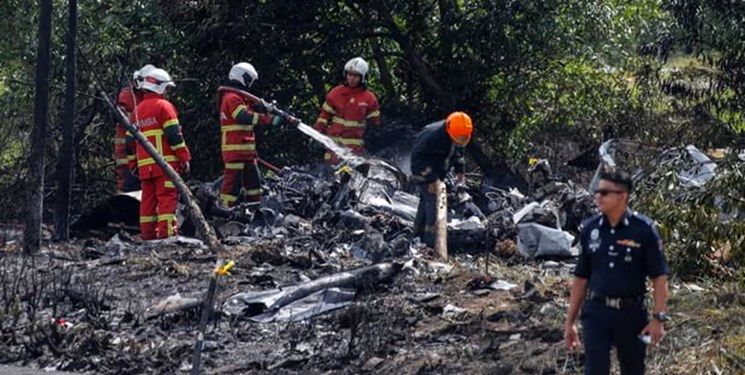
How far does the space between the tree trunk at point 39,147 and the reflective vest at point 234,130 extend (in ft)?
9.58

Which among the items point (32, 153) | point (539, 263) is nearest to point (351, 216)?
point (539, 263)

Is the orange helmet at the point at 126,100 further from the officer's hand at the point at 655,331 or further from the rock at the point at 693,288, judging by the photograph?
the officer's hand at the point at 655,331

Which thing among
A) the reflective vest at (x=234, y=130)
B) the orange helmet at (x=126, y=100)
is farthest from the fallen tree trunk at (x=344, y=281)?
the orange helmet at (x=126, y=100)

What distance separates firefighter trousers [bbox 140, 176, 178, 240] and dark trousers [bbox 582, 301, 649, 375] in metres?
8.42

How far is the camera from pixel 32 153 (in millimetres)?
14531

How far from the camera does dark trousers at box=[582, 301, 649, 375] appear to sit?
7.54m

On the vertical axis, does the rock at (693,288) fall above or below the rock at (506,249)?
above

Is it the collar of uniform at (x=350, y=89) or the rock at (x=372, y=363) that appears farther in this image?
the collar of uniform at (x=350, y=89)

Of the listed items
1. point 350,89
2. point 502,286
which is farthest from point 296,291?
point 350,89

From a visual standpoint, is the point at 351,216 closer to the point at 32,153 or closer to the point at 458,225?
the point at 458,225

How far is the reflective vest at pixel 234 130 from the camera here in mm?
17062

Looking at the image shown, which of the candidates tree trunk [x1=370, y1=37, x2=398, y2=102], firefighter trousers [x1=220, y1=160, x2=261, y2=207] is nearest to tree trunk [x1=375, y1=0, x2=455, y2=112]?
tree trunk [x1=370, y1=37, x2=398, y2=102]

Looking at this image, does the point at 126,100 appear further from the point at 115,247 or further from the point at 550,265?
the point at 550,265

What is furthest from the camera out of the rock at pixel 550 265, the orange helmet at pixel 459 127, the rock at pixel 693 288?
the orange helmet at pixel 459 127
